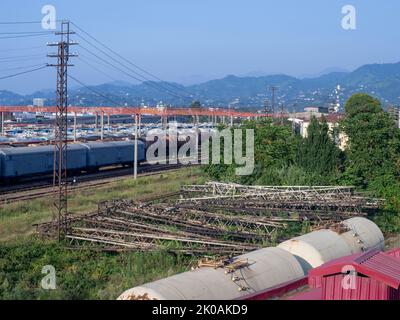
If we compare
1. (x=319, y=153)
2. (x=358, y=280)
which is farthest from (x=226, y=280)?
(x=319, y=153)

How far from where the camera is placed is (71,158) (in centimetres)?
2972

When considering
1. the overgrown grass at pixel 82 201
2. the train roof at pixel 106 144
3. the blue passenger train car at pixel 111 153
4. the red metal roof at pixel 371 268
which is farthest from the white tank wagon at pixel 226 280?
the train roof at pixel 106 144

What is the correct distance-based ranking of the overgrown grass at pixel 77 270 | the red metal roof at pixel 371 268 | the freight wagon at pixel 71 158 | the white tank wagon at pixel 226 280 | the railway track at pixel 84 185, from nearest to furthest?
the red metal roof at pixel 371 268 → the white tank wagon at pixel 226 280 → the overgrown grass at pixel 77 270 → the railway track at pixel 84 185 → the freight wagon at pixel 71 158

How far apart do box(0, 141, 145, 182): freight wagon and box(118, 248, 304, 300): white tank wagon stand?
17.9 m

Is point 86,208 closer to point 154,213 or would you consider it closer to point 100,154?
point 154,213

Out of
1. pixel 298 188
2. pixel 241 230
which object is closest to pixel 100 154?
pixel 298 188

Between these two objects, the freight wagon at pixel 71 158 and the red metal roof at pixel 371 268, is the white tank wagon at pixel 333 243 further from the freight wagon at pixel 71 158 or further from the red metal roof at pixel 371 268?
the freight wagon at pixel 71 158

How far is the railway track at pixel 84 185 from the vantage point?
2324 centimetres

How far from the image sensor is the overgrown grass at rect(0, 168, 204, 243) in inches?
691

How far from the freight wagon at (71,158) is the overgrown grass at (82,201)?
9.82 ft

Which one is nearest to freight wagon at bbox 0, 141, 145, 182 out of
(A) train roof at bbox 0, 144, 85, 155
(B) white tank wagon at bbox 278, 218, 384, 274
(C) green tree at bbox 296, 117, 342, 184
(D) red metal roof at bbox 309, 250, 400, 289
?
(A) train roof at bbox 0, 144, 85, 155

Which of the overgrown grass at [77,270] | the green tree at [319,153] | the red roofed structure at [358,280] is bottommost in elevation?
the overgrown grass at [77,270]
